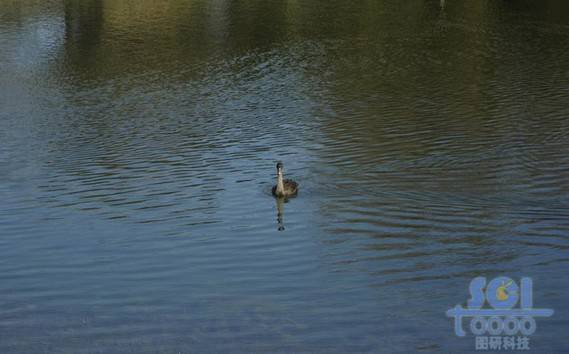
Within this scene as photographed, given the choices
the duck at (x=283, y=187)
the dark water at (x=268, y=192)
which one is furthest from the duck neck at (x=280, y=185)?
the dark water at (x=268, y=192)

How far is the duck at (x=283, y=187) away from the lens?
97.7 ft

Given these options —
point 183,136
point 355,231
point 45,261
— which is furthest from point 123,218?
point 183,136

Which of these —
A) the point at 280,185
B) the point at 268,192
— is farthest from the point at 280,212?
the point at 268,192

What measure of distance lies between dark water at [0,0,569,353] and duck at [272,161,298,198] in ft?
1.44

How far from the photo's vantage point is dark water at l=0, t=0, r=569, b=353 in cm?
2173

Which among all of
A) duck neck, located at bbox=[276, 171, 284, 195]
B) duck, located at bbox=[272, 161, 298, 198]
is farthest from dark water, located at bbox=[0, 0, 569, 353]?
duck neck, located at bbox=[276, 171, 284, 195]

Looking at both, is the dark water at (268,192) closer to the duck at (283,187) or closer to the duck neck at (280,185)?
the duck at (283,187)

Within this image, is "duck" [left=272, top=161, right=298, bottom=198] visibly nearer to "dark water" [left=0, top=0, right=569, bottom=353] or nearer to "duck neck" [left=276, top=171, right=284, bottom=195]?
"duck neck" [left=276, top=171, right=284, bottom=195]

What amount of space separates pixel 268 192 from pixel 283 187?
114cm

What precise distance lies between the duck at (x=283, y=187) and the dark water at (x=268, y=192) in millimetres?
439

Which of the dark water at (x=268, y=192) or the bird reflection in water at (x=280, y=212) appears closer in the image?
the dark water at (x=268, y=192)

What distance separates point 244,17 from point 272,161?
4363 cm

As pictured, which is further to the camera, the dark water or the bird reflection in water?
the bird reflection in water

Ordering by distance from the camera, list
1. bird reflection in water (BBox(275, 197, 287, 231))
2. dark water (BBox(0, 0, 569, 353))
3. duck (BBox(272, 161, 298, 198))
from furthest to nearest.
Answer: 1. duck (BBox(272, 161, 298, 198))
2. bird reflection in water (BBox(275, 197, 287, 231))
3. dark water (BBox(0, 0, 569, 353))
